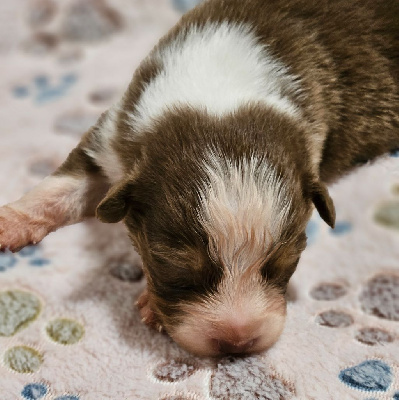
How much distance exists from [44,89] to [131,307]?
93.5 inches

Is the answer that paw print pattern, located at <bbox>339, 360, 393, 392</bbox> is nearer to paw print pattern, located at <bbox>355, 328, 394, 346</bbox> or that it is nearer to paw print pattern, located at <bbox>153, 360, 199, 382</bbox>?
paw print pattern, located at <bbox>355, 328, 394, 346</bbox>

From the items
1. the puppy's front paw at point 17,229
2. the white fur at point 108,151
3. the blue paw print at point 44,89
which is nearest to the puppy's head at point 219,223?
the white fur at point 108,151

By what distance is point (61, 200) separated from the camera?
311 cm

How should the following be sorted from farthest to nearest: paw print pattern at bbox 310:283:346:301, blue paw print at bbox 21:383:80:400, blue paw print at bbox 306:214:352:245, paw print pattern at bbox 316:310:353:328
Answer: blue paw print at bbox 306:214:352:245 < paw print pattern at bbox 310:283:346:301 < paw print pattern at bbox 316:310:353:328 < blue paw print at bbox 21:383:80:400

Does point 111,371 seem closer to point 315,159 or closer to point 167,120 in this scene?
point 167,120

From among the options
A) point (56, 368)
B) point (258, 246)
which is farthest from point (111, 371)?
point (258, 246)

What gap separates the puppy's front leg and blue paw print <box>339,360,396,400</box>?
54.5 inches

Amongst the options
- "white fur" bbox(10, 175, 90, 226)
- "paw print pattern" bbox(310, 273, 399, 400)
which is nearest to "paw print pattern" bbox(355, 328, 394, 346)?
"paw print pattern" bbox(310, 273, 399, 400)

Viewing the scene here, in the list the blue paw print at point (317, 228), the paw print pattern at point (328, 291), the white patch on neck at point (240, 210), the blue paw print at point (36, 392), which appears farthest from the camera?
the blue paw print at point (317, 228)

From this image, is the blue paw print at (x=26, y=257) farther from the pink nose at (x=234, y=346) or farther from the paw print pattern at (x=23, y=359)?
the pink nose at (x=234, y=346)

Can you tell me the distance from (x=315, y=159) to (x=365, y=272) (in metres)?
0.82

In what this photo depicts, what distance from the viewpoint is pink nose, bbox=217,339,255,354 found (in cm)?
236

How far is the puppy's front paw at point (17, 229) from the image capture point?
9.38 ft

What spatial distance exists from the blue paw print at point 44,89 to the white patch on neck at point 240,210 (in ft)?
8.81
